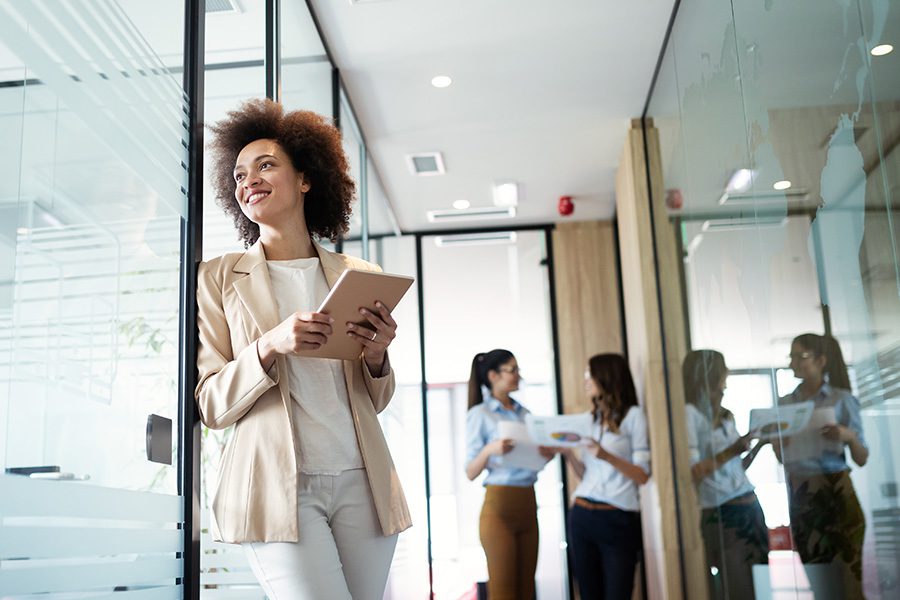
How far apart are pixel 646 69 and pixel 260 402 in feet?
9.78

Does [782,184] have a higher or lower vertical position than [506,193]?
lower

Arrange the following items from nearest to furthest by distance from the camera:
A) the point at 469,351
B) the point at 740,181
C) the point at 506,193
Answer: the point at 740,181, the point at 506,193, the point at 469,351

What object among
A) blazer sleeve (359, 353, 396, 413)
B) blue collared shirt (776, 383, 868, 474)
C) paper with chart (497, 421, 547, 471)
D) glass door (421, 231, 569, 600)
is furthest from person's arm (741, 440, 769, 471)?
glass door (421, 231, 569, 600)

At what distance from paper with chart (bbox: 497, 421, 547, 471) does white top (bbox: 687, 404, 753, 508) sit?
820mm

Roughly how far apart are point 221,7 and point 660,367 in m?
2.83

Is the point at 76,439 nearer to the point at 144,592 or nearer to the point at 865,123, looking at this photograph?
the point at 144,592

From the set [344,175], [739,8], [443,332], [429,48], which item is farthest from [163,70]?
[443,332]

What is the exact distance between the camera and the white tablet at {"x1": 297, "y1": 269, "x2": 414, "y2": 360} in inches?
65.1

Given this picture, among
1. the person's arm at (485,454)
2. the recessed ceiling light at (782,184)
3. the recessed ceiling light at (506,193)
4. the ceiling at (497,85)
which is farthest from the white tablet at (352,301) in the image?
the recessed ceiling light at (506,193)

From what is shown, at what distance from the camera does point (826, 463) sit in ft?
6.66

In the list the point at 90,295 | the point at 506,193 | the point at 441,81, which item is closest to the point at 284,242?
the point at 90,295

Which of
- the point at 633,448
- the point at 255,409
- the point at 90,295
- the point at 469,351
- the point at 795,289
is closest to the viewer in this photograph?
the point at 90,295

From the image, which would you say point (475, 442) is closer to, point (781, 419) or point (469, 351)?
point (469, 351)

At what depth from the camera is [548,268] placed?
6305mm
